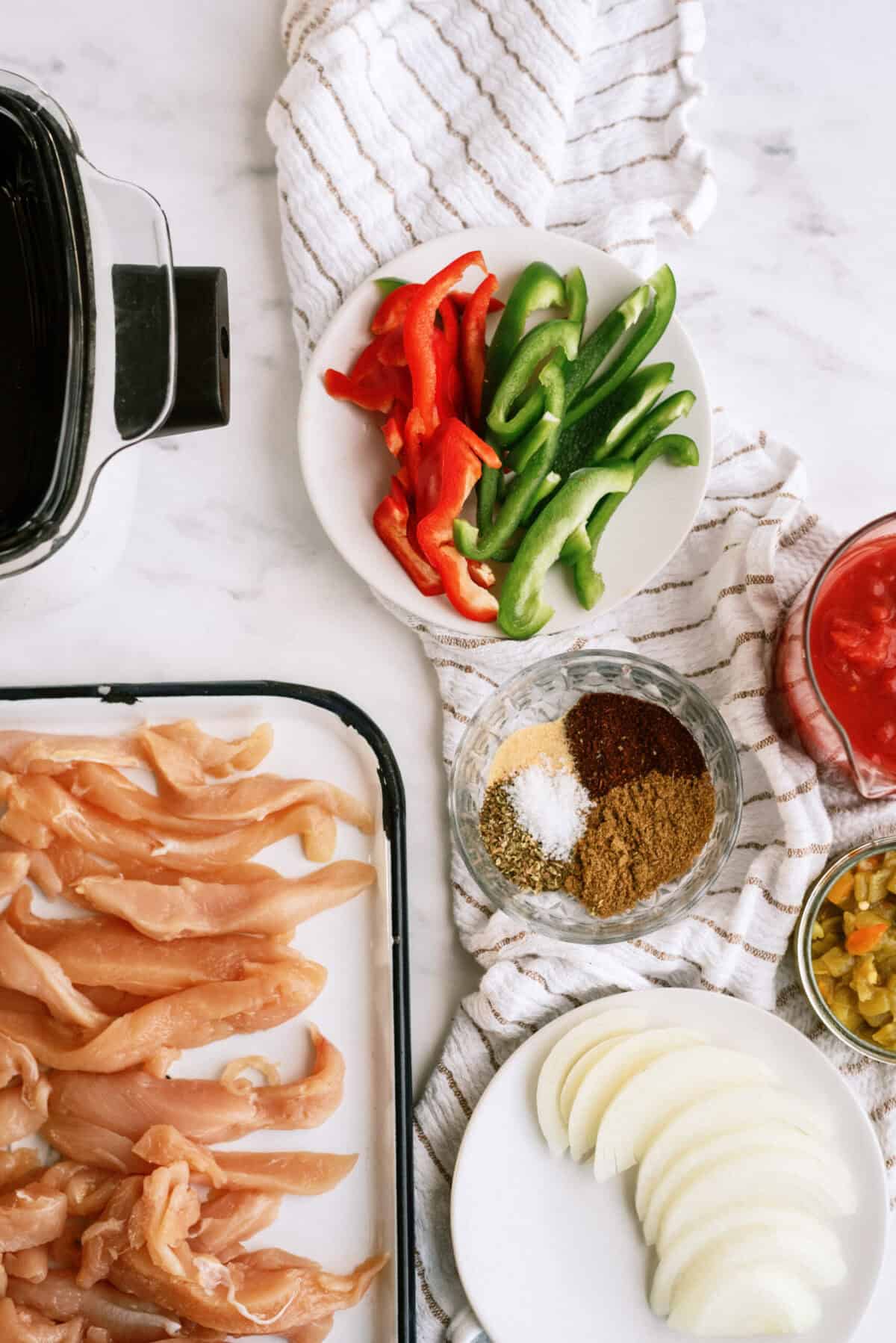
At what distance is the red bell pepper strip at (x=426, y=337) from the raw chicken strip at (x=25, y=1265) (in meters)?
1.28

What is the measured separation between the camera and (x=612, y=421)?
1.74 meters

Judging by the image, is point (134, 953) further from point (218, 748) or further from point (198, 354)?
point (198, 354)

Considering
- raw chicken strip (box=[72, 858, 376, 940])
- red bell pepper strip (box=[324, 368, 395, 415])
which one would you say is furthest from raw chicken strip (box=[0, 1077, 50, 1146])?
red bell pepper strip (box=[324, 368, 395, 415])

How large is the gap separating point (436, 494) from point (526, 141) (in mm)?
608

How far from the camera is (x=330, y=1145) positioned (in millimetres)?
1735

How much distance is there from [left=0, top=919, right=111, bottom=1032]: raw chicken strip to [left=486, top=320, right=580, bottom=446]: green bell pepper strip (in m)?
1.00

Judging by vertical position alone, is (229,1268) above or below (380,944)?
below

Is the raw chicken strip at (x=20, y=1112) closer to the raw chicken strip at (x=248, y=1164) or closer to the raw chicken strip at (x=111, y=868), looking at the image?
the raw chicken strip at (x=248, y=1164)

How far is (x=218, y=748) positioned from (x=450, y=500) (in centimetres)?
51

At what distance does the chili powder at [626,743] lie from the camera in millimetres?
1757

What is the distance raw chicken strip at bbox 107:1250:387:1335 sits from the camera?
1.61 metres

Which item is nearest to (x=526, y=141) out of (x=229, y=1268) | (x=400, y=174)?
(x=400, y=174)

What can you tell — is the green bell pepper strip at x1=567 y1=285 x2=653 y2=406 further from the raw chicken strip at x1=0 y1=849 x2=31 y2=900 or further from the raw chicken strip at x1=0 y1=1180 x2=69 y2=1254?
the raw chicken strip at x1=0 y1=1180 x2=69 y2=1254

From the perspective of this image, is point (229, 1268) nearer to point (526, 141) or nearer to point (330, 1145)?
point (330, 1145)
